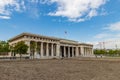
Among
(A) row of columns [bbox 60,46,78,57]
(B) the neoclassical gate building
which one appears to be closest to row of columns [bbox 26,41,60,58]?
(B) the neoclassical gate building

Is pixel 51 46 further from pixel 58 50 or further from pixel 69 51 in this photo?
pixel 69 51

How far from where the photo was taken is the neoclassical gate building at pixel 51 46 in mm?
74938

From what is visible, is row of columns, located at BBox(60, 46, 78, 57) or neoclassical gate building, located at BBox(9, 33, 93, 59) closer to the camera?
neoclassical gate building, located at BBox(9, 33, 93, 59)

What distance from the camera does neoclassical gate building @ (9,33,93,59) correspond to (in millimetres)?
74938

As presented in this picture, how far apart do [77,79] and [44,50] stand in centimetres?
7843

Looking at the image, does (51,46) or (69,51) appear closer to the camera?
(51,46)

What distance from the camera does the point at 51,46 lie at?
90.6 metres

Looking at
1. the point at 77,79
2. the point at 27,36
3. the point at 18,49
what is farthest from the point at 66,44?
the point at 77,79

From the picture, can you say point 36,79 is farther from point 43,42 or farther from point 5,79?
point 43,42

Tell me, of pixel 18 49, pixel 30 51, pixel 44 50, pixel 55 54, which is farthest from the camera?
pixel 55 54

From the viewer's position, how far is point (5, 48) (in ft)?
273

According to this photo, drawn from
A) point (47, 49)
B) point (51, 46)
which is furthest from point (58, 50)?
point (47, 49)

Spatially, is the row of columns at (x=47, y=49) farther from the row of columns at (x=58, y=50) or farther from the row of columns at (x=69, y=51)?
the row of columns at (x=69, y=51)

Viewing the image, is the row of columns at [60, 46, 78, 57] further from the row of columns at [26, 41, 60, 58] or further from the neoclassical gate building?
the row of columns at [26, 41, 60, 58]
